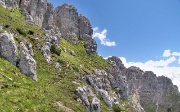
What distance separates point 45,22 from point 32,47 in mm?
90371

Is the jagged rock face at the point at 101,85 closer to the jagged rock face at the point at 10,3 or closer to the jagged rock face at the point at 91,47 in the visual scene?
the jagged rock face at the point at 91,47

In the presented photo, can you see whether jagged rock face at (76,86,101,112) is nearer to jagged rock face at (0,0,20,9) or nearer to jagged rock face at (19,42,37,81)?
jagged rock face at (19,42,37,81)

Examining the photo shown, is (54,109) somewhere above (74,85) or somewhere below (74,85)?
below

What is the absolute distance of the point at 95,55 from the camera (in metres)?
169

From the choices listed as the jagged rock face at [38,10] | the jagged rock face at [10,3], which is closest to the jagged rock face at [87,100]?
the jagged rock face at [10,3]

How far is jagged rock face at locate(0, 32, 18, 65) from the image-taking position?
66375 millimetres

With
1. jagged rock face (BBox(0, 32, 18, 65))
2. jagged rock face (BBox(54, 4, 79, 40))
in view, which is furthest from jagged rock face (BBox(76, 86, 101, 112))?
jagged rock face (BBox(54, 4, 79, 40))

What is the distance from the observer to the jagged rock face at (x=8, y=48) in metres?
66.4

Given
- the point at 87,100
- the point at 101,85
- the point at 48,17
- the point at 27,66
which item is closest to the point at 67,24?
the point at 48,17

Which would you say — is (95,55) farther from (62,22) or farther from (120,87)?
(62,22)

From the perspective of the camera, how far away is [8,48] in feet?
221

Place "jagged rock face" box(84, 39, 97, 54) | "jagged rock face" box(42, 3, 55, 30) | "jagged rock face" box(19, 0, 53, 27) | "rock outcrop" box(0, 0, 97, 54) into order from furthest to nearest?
"jagged rock face" box(42, 3, 55, 30) < "jagged rock face" box(84, 39, 97, 54) < "jagged rock face" box(19, 0, 53, 27) < "rock outcrop" box(0, 0, 97, 54)

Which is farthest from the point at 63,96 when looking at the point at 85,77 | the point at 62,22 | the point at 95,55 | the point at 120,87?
the point at 62,22

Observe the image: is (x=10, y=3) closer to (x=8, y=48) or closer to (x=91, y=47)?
(x=91, y=47)
